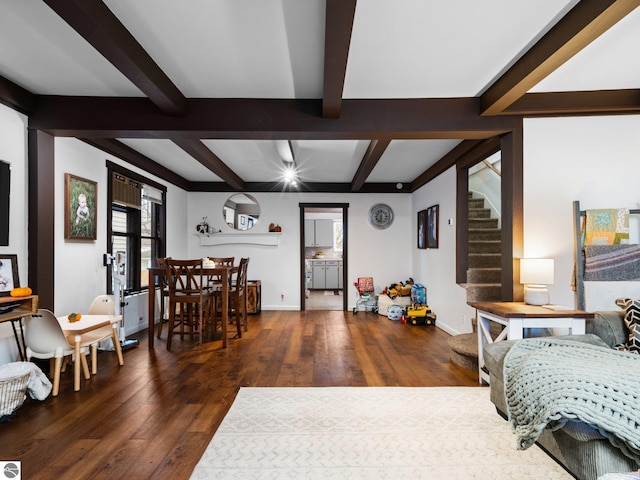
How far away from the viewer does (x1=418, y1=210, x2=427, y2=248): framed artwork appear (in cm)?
566

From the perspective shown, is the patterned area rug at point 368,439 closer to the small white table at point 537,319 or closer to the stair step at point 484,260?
the small white table at point 537,319

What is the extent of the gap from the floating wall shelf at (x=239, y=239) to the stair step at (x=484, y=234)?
3433mm

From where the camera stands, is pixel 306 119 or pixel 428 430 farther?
pixel 306 119

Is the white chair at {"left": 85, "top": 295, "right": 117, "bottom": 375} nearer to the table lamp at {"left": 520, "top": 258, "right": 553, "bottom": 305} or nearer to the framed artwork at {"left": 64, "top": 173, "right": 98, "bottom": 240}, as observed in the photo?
the framed artwork at {"left": 64, "top": 173, "right": 98, "bottom": 240}

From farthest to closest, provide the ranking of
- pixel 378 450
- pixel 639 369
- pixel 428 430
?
1. pixel 428 430
2. pixel 378 450
3. pixel 639 369

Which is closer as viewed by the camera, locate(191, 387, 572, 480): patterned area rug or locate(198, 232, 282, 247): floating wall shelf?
locate(191, 387, 572, 480): patterned area rug

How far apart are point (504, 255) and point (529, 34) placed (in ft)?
5.78

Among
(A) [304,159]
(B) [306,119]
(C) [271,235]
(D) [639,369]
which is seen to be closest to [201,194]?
(C) [271,235]

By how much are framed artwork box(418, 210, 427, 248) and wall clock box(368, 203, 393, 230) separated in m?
0.70

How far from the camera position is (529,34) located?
2.03m

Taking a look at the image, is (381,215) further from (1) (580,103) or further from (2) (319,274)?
(1) (580,103)

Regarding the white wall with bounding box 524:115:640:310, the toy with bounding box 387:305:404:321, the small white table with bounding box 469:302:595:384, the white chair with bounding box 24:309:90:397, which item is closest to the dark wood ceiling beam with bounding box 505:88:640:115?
the white wall with bounding box 524:115:640:310

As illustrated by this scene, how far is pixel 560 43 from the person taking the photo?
1.93 meters

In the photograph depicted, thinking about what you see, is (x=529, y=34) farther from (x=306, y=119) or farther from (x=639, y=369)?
(x=639, y=369)
